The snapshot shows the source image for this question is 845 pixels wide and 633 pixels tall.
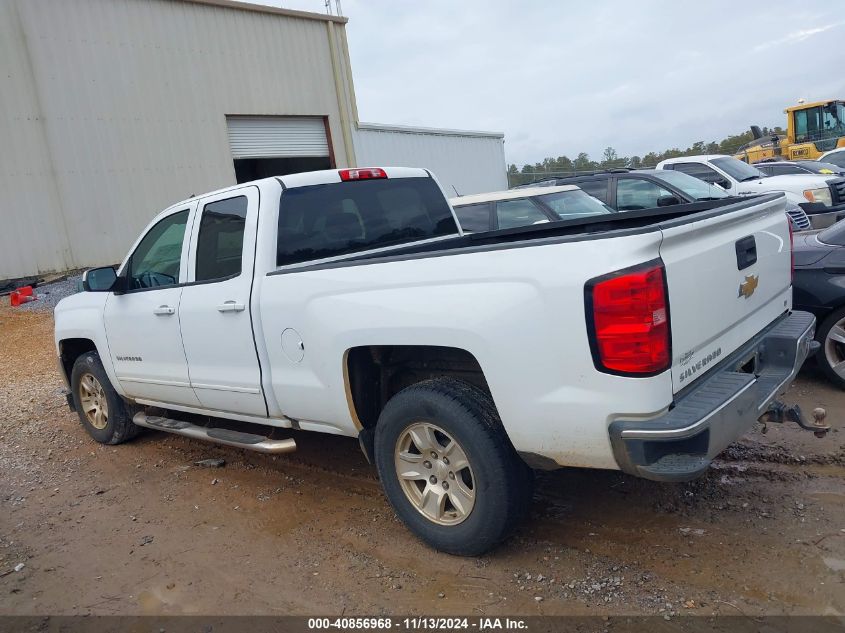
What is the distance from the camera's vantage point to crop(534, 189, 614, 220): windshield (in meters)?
8.48

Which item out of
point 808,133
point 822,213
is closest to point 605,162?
point 808,133

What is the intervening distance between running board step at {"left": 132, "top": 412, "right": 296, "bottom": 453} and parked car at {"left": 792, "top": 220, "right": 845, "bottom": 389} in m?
4.08

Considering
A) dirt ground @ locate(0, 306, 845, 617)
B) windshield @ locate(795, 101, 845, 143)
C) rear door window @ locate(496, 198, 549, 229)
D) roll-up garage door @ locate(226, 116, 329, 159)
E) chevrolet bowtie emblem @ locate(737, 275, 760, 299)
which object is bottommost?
dirt ground @ locate(0, 306, 845, 617)

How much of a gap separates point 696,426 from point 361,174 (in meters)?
2.77

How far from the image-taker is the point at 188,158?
51.7ft

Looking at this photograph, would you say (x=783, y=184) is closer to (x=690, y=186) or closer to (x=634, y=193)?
(x=690, y=186)

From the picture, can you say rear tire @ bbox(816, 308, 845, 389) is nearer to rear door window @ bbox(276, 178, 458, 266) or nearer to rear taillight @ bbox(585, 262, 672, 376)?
rear door window @ bbox(276, 178, 458, 266)

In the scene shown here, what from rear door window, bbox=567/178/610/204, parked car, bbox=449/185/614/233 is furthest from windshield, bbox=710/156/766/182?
parked car, bbox=449/185/614/233

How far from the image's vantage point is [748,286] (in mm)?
3277

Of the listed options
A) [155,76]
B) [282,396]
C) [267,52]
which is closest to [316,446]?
[282,396]

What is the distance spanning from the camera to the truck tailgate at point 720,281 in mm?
2721

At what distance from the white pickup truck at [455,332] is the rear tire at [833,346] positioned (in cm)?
150

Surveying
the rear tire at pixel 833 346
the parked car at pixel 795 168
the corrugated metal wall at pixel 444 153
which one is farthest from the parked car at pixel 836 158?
the rear tire at pixel 833 346

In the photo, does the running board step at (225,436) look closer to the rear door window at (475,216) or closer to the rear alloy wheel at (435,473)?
the rear alloy wheel at (435,473)
